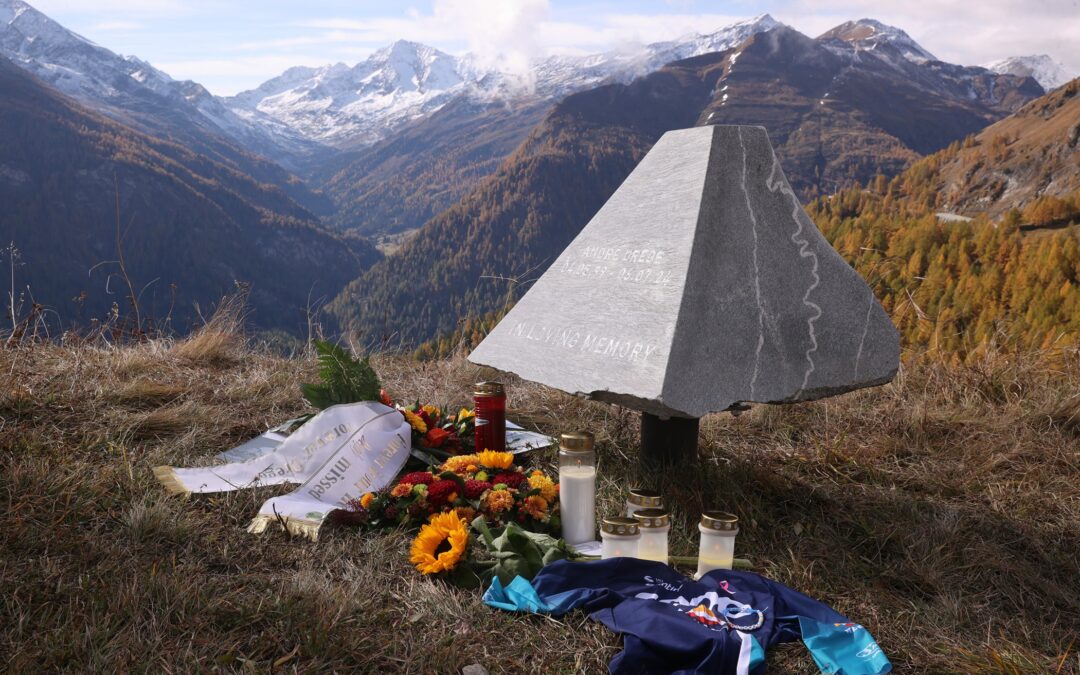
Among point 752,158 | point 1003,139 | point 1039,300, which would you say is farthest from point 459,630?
point 1003,139

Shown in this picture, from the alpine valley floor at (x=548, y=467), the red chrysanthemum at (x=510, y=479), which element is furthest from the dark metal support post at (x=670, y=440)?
the red chrysanthemum at (x=510, y=479)

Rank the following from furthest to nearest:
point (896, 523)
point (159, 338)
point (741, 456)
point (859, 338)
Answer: point (159, 338)
point (741, 456)
point (859, 338)
point (896, 523)

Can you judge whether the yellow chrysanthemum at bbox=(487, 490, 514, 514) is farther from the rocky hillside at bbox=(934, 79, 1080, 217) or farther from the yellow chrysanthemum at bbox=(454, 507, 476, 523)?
the rocky hillside at bbox=(934, 79, 1080, 217)

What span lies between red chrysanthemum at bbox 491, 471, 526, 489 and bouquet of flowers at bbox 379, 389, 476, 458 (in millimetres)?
610

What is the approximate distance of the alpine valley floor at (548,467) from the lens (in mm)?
2414

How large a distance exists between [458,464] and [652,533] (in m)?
1.19

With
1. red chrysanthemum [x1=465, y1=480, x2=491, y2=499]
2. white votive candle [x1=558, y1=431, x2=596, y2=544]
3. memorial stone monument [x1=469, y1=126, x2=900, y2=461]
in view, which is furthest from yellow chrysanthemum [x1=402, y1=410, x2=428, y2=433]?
white votive candle [x1=558, y1=431, x2=596, y2=544]

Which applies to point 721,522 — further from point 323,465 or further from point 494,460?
point 323,465

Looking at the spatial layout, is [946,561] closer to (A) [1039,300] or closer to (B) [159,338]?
(B) [159,338]

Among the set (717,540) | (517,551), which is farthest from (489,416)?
(717,540)

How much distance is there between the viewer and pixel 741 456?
441cm

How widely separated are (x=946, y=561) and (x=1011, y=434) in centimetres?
175

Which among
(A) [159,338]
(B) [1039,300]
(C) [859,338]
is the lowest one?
(B) [1039,300]

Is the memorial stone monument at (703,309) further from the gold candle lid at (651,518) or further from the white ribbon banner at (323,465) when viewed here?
the white ribbon banner at (323,465)
